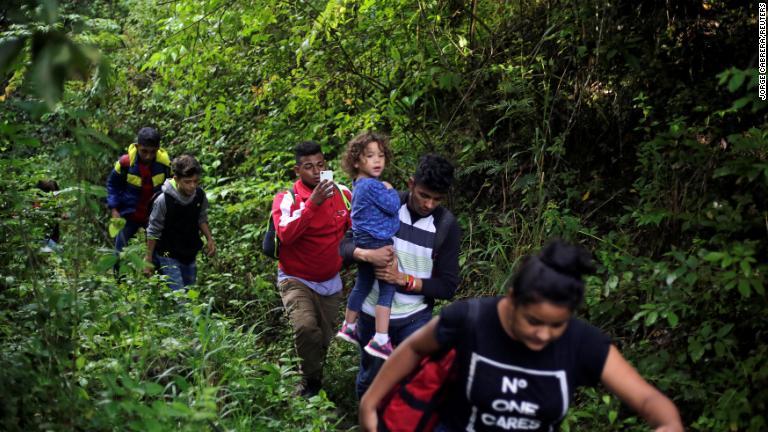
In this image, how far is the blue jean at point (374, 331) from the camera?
5594mm

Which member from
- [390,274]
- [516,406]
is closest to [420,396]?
[516,406]

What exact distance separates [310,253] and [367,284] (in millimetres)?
1149

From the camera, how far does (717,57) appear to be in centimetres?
711

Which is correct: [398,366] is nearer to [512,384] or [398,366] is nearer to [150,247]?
[512,384]

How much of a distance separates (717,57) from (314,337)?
4.12m

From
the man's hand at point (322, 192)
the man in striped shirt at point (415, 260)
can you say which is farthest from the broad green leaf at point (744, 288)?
the man's hand at point (322, 192)

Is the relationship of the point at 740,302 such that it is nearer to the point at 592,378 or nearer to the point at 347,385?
the point at 592,378

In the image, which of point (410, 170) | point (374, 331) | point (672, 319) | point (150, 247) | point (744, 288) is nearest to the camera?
point (744, 288)

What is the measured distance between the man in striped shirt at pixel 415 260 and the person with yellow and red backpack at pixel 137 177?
3.96 meters

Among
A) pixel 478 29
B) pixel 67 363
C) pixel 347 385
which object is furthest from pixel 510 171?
pixel 67 363

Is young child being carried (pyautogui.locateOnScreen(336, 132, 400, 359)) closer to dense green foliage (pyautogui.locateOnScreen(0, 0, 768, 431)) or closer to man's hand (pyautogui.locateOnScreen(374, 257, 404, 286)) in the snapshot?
man's hand (pyautogui.locateOnScreen(374, 257, 404, 286))

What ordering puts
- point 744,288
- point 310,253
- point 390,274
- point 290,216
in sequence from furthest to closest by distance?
point 310,253, point 290,216, point 390,274, point 744,288

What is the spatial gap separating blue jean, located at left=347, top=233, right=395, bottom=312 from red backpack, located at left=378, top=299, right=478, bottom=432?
200 centimetres

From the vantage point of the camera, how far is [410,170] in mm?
8812
